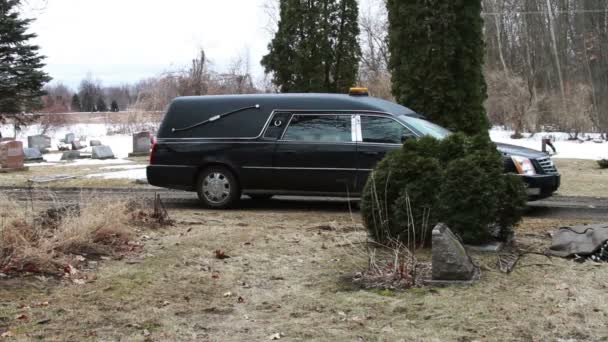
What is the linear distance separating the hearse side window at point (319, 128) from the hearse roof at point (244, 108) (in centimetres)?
15

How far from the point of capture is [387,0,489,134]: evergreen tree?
14938 mm

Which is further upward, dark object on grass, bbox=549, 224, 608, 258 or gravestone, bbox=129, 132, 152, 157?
Answer: gravestone, bbox=129, 132, 152, 157

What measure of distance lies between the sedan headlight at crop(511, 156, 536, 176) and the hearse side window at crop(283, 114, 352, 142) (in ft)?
8.03

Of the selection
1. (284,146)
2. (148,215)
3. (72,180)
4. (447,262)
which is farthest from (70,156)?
(447,262)

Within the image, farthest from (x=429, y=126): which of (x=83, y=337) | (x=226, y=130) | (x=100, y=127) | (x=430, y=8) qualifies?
(x=100, y=127)

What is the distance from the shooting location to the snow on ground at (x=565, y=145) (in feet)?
78.2

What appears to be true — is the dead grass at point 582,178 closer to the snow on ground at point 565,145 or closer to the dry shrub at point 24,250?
the snow on ground at point 565,145

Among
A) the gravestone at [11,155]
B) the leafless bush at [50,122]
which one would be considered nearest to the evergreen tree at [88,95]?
the leafless bush at [50,122]

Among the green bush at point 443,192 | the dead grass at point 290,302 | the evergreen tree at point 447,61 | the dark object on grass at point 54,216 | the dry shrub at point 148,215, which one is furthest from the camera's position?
the evergreen tree at point 447,61

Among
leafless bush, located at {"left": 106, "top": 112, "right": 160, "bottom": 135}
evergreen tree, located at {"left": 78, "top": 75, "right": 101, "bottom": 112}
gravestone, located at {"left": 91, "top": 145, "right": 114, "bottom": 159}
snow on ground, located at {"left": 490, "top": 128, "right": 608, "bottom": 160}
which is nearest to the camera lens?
snow on ground, located at {"left": 490, "top": 128, "right": 608, "bottom": 160}

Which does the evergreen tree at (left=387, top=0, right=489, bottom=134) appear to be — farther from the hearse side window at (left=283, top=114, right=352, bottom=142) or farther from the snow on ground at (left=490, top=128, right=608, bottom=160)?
the snow on ground at (left=490, top=128, right=608, bottom=160)

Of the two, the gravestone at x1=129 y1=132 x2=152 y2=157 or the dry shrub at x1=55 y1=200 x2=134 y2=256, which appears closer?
the dry shrub at x1=55 y1=200 x2=134 y2=256

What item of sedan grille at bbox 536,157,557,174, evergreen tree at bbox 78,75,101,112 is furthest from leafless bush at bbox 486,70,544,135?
evergreen tree at bbox 78,75,101,112

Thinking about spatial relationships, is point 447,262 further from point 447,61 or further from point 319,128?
point 447,61
